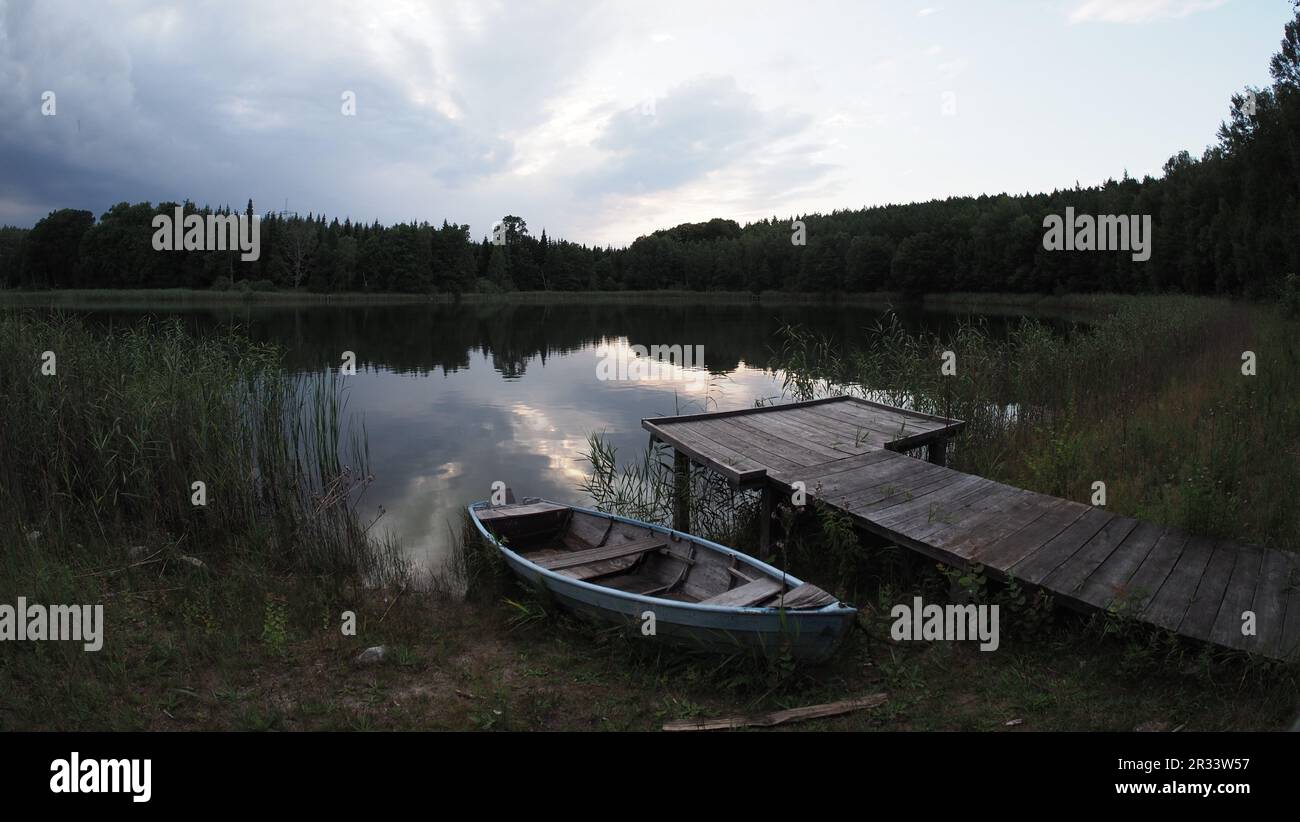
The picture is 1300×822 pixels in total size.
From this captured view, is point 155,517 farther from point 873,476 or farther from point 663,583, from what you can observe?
point 873,476

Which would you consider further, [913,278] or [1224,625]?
[913,278]

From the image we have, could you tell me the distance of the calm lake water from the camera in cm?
1141

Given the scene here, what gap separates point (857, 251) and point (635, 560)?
279 feet

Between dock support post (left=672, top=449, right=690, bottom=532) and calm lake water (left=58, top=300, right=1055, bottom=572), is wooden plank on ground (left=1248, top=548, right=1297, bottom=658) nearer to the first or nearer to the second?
dock support post (left=672, top=449, right=690, bottom=532)

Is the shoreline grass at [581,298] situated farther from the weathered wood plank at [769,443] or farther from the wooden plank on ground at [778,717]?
the wooden plank on ground at [778,717]

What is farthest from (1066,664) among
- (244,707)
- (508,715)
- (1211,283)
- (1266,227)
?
(1211,283)

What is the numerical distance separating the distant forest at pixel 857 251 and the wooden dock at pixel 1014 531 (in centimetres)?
2538

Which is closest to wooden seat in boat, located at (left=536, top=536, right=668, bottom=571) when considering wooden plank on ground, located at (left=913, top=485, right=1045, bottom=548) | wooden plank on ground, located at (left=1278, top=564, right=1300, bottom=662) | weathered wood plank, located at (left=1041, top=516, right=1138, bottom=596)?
wooden plank on ground, located at (left=913, top=485, right=1045, bottom=548)

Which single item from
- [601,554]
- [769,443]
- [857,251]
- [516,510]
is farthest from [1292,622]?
[857,251]

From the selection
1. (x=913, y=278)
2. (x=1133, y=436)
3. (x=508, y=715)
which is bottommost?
(x=508, y=715)
